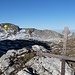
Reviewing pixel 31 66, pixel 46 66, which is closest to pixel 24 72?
pixel 31 66

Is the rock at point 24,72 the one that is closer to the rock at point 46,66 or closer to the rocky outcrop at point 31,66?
the rocky outcrop at point 31,66

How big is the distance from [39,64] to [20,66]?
2155mm

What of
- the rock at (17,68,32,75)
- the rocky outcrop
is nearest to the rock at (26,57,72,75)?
the rocky outcrop

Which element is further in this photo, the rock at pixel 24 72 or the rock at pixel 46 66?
the rock at pixel 46 66

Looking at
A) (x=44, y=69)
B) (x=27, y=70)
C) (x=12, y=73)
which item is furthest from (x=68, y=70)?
(x=12, y=73)

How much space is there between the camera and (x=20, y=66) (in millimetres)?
19781

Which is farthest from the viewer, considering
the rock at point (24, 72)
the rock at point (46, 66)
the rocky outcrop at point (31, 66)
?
the rock at point (46, 66)

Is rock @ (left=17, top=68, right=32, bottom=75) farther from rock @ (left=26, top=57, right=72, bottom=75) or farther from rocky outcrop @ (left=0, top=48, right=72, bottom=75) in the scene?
rock @ (left=26, top=57, right=72, bottom=75)

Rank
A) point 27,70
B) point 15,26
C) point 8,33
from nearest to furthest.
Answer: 1. point 27,70
2. point 8,33
3. point 15,26

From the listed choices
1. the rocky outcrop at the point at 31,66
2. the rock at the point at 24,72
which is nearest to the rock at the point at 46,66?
the rocky outcrop at the point at 31,66

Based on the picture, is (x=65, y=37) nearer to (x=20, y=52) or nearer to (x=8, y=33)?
(x=20, y=52)

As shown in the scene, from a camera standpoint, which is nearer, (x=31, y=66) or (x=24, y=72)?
(x=24, y=72)

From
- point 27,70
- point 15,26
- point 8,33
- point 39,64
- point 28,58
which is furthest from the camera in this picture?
point 15,26

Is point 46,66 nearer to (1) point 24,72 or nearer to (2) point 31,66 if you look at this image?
(2) point 31,66
